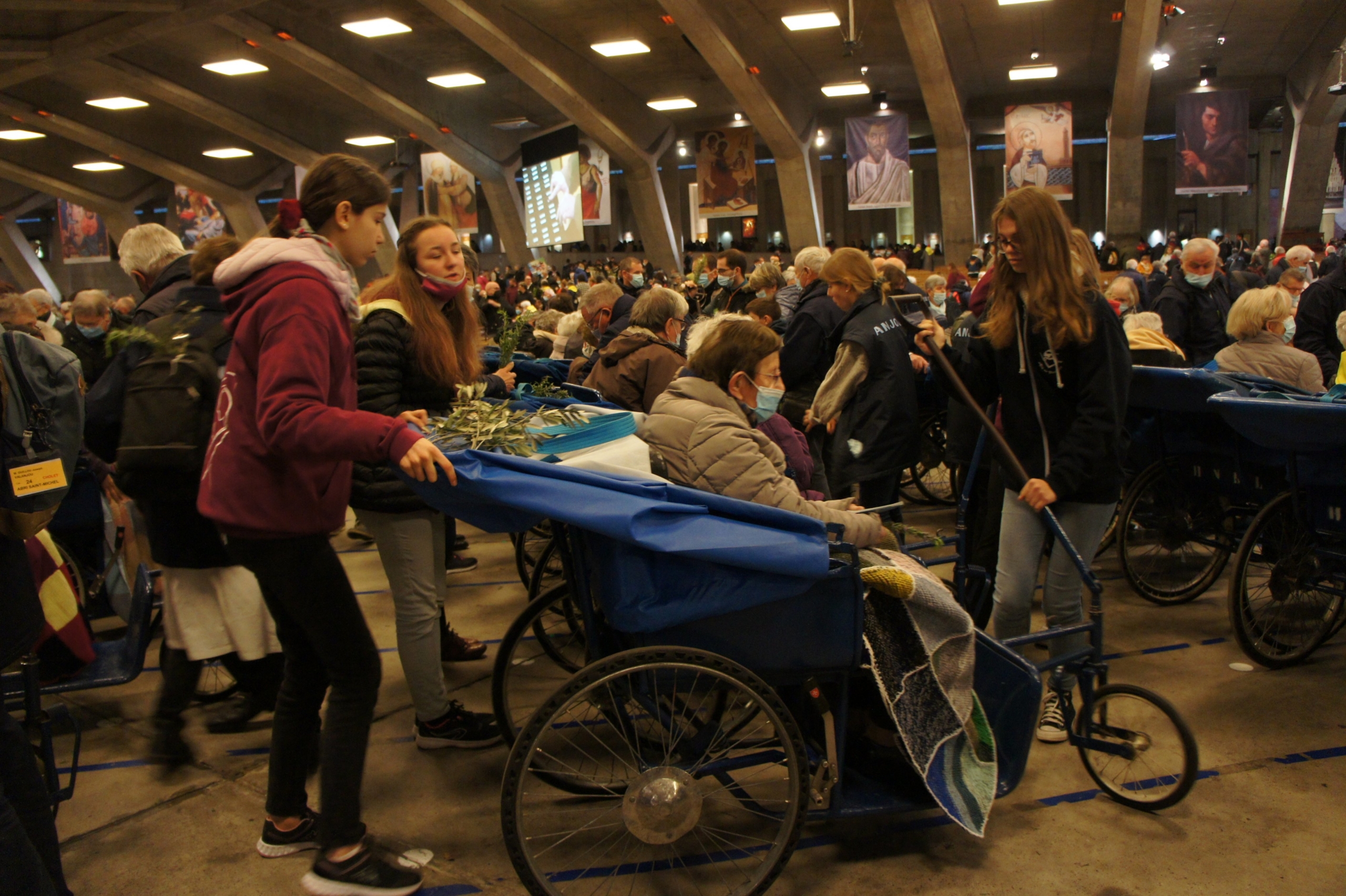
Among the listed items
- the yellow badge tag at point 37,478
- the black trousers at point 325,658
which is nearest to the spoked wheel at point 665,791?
the black trousers at point 325,658

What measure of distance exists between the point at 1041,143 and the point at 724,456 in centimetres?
1936

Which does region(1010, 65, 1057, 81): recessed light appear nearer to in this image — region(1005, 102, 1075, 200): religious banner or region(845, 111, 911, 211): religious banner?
region(1005, 102, 1075, 200): religious banner

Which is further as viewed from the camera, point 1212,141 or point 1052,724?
point 1212,141

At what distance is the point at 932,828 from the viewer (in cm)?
266

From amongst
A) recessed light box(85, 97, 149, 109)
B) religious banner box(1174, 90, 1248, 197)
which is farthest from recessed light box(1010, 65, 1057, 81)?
recessed light box(85, 97, 149, 109)

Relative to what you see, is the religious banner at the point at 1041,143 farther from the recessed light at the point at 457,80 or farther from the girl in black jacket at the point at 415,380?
the girl in black jacket at the point at 415,380

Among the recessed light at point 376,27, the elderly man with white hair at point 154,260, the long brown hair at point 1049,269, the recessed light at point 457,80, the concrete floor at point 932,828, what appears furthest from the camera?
the recessed light at point 457,80

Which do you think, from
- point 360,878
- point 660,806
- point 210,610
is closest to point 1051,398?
point 660,806

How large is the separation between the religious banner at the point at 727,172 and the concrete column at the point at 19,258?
22821 millimetres

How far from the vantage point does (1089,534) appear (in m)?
2.91

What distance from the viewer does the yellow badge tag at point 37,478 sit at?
2.25m

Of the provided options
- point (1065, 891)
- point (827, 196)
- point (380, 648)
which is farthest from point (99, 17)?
point (827, 196)

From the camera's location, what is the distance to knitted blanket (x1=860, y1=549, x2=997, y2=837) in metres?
2.31

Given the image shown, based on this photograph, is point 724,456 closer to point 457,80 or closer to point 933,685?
point 933,685
